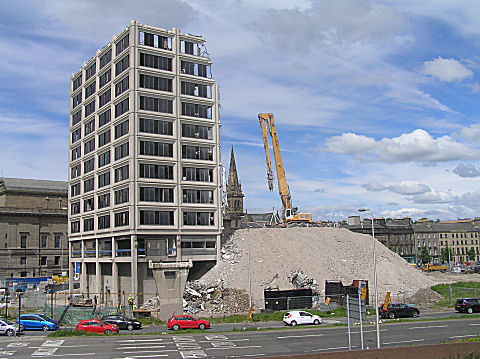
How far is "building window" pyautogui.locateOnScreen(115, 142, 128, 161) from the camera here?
66312 mm

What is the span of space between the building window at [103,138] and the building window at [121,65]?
8779mm

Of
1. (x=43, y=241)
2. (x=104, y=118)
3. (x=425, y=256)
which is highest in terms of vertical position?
(x=104, y=118)

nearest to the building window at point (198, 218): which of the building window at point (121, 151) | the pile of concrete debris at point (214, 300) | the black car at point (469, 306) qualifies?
the pile of concrete debris at point (214, 300)

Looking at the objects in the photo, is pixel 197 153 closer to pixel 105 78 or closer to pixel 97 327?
pixel 105 78

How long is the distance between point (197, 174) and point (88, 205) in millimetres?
20749

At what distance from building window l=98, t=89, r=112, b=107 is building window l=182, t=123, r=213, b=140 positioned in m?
12.8

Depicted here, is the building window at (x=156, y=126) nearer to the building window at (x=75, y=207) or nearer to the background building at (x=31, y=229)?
the building window at (x=75, y=207)

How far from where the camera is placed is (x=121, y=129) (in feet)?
224

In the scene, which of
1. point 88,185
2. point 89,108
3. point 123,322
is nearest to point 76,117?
point 89,108

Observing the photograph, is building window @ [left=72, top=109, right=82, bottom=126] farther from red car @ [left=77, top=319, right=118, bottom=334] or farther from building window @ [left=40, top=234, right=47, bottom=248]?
red car @ [left=77, top=319, right=118, bottom=334]

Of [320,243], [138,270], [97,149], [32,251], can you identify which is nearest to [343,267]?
[320,243]

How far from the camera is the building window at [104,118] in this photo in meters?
72.4

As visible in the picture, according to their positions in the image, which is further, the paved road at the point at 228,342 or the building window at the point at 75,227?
the building window at the point at 75,227

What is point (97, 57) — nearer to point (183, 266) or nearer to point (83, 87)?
point (83, 87)
